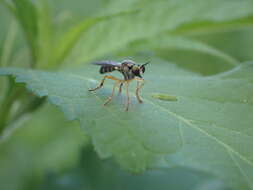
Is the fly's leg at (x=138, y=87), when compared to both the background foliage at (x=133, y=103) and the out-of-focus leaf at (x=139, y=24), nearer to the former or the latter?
the background foliage at (x=133, y=103)

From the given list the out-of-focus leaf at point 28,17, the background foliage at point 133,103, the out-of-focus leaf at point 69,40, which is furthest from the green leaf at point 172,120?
the out-of-focus leaf at point 28,17

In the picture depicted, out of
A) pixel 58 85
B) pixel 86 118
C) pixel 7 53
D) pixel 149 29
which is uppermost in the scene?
pixel 149 29

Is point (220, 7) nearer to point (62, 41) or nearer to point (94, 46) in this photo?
point (94, 46)

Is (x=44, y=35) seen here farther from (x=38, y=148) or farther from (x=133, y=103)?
(x=38, y=148)

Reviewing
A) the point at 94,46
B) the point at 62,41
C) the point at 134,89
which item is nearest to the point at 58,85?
the point at 134,89

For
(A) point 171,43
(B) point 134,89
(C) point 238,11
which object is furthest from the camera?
(C) point 238,11

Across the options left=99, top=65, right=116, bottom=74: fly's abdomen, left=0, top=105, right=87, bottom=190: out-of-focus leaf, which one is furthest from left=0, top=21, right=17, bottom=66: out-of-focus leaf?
left=99, top=65, right=116, bottom=74: fly's abdomen

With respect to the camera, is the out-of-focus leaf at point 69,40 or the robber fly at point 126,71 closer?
the robber fly at point 126,71

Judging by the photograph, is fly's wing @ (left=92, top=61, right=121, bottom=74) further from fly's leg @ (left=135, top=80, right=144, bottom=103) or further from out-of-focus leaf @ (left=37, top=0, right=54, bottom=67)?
out-of-focus leaf @ (left=37, top=0, right=54, bottom=67)
